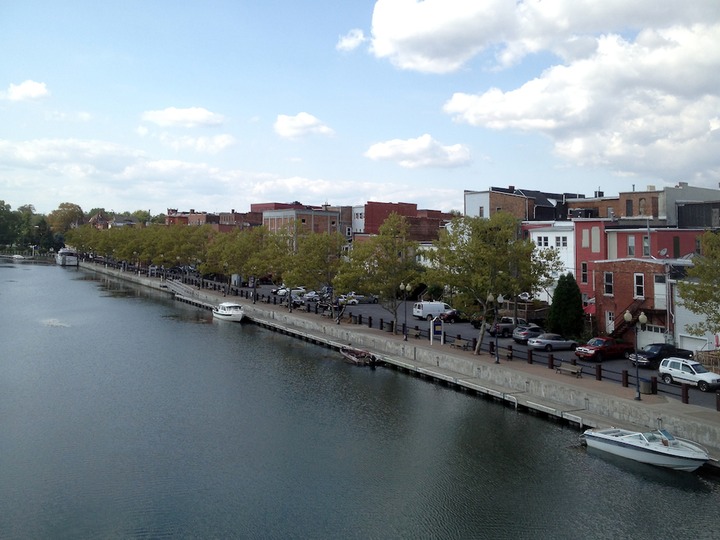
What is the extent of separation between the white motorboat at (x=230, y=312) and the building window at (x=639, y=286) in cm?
4296

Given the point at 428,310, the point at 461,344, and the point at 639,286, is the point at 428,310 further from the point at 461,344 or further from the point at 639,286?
the point at 639,286

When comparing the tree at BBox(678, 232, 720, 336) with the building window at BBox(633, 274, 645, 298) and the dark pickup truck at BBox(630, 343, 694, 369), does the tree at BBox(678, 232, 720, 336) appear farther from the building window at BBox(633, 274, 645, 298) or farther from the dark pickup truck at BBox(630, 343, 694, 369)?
the building window at BBox(633, 274, 645, 298)

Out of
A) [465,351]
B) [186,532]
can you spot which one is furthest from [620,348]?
[186,532]

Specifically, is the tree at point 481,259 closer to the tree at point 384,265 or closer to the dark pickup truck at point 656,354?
the tree at point 384,265

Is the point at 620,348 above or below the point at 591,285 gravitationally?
below

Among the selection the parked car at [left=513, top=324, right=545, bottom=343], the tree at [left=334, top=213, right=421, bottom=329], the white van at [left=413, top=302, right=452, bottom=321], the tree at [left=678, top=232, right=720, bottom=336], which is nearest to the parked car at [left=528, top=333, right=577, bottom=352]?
the parked car at [left=513, top=324, right=545, bottom=343]

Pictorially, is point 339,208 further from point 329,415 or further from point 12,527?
point 12,527

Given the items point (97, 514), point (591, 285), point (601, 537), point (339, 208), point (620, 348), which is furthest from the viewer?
point (339, 208)

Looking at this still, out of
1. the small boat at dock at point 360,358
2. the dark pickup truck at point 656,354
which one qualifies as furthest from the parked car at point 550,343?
the small boat at dock at point 360,358

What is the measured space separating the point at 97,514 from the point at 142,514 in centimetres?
155

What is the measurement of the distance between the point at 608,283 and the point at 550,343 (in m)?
6.98

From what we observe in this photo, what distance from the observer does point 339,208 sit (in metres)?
114

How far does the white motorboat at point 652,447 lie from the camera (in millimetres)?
25141

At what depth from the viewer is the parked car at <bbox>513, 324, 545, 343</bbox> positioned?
48822 millimetres
